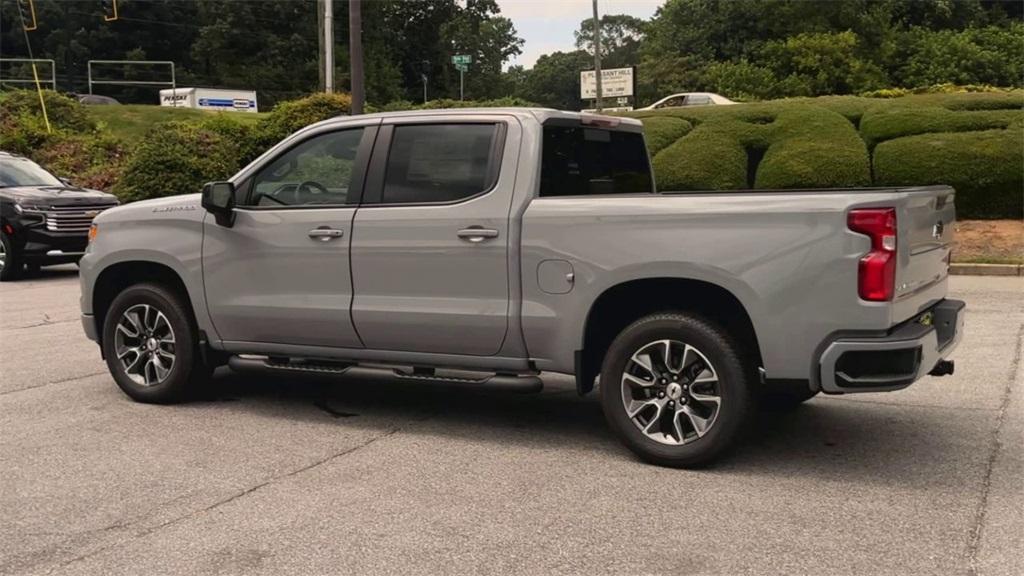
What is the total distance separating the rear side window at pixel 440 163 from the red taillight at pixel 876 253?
2047 millimetres

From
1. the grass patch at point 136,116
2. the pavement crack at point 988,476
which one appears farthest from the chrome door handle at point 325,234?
the grass patch at point 136,116

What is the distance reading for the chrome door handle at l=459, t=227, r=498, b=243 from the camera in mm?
5395

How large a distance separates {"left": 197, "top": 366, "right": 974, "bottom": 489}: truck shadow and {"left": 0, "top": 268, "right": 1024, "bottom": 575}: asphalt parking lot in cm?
2

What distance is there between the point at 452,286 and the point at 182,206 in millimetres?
2171

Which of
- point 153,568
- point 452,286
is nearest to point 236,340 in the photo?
point 452,286

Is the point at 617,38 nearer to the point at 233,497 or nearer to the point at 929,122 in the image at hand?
the point at 929,122

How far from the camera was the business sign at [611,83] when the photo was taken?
3797 cm

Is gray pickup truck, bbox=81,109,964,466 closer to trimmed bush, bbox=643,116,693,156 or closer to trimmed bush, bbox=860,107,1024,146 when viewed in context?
trimmed bush, bbox=860,107,1024,146

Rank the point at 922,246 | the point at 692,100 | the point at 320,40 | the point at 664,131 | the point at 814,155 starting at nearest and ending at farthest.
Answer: the point at 922,246
the point at 814,155
the point at 664,131
the point at 692,100
the point at 320,40

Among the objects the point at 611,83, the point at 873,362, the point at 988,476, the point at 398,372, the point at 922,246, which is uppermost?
the point at 611,83

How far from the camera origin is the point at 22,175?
52.2ft

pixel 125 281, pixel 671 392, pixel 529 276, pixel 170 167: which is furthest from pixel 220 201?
pixel 170 167

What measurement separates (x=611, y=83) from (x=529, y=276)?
3419 centimetres

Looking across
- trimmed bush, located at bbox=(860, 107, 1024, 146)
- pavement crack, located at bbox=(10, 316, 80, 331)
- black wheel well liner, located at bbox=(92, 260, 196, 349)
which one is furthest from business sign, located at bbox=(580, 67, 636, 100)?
black wheel well liner, located at bbox=(92, 260, 196, 349)
